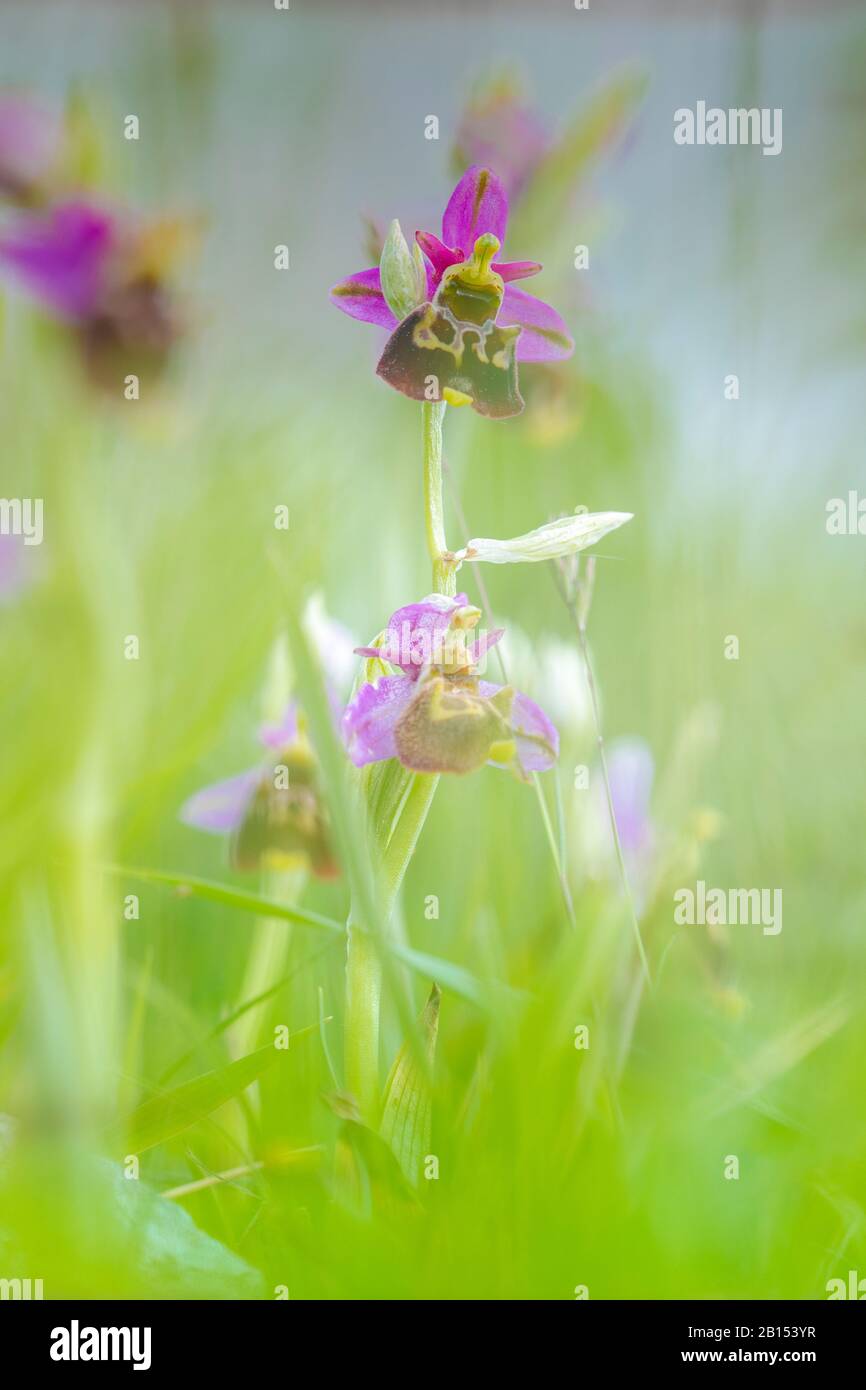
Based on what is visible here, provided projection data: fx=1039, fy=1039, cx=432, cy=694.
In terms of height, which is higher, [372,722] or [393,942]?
[372,722]

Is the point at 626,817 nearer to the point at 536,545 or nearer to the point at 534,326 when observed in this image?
the point at 536,545

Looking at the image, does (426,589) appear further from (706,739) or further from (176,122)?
(176,122)

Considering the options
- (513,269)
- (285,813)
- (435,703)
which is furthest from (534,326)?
(285,813)

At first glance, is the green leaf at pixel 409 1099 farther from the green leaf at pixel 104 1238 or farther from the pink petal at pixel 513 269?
the pink petal at pixel 513 269

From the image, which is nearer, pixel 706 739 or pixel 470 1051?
pixel 470 1051

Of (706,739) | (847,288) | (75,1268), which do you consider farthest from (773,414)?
(75,1268)

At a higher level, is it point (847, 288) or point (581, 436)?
point (847, 288)
